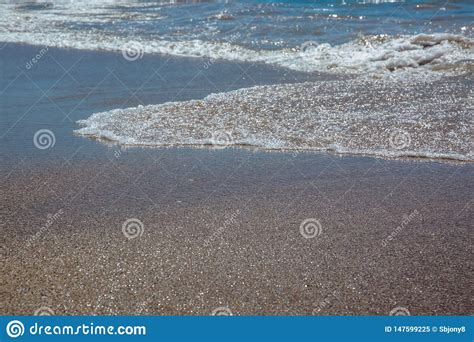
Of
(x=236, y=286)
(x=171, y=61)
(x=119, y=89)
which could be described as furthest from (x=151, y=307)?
(x=171, y=61)

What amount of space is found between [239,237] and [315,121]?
2644 millimetres

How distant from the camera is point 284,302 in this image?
3342mm

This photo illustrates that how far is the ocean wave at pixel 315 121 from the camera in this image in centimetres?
579

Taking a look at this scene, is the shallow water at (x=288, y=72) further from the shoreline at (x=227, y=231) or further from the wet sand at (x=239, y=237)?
the wet sand at (x=239, y=237)

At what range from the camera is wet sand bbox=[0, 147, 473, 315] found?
338 cm

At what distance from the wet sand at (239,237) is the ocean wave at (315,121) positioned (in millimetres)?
363

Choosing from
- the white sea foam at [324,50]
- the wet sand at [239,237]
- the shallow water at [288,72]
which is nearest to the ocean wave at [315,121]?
the shallow water at [288,72]

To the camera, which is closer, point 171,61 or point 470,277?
point 470,277

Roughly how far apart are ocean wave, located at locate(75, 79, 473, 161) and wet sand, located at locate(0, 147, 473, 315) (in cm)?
36

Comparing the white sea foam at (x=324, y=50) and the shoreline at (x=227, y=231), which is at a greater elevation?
the shoreline at (x=227, y=231)

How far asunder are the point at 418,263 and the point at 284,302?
89cm

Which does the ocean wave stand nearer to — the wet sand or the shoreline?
the shoreline

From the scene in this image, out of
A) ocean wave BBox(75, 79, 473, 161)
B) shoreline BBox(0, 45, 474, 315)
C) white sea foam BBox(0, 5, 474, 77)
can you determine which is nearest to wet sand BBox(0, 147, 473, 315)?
shoreline BBox(0, 45, 474, 315)

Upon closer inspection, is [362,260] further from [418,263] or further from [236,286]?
[236,286]
